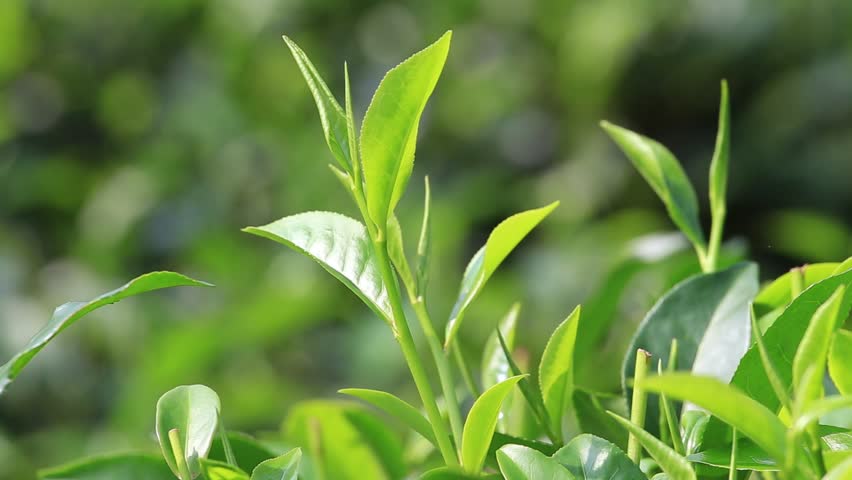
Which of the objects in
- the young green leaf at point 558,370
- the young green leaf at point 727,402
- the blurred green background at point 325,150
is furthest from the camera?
the blurred green background at point 325,150

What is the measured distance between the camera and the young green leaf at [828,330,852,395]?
27 centimetres

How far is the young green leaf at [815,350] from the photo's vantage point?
0.66 ft

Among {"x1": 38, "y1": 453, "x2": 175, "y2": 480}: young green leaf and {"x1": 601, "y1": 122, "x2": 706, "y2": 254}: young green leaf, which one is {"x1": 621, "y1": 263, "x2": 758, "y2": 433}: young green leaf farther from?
{"x1": 38, "y1": 453, "x2": 175, "y2": 480}: young green leaf

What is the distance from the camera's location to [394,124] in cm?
25

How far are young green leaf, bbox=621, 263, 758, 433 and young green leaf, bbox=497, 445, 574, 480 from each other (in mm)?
92

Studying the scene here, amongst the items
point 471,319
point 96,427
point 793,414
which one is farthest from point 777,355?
point 96,427

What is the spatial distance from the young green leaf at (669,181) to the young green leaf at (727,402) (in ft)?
0.54

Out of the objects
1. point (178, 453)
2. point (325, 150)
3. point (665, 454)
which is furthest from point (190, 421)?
point (325, 150)

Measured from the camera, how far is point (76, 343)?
5.45 feet

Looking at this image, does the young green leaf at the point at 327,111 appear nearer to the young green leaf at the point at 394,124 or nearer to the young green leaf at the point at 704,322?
the young green leaf at the point at 394,124

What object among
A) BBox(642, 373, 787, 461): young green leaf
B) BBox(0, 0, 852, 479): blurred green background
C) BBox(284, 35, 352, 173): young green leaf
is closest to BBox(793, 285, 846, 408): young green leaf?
BBox(642, 373, 787, 461): young green leaf

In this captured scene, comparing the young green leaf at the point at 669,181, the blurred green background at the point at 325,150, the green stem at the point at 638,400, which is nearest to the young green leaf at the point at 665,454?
the green stem at the point at 638,400

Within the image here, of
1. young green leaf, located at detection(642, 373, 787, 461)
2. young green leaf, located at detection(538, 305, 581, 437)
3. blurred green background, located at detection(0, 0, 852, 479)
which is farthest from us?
blurred green background, located at detection(0, 0, 852, 479)

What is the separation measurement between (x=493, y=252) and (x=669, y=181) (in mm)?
114
